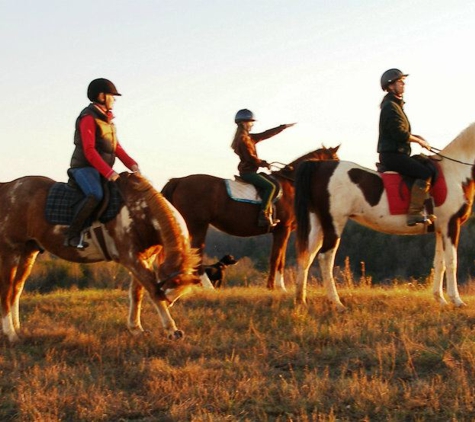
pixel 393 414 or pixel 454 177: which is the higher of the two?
pixel 454 177

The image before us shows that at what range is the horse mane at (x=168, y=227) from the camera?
271 inches

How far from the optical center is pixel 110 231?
A: 743 cm

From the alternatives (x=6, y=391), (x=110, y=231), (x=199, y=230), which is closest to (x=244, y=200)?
(x=199, y=230)

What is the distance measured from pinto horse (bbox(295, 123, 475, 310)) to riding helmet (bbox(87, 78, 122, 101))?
2913mm

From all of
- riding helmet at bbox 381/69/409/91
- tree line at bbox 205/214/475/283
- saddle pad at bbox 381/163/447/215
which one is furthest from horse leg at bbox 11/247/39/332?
tree line at bbox 205/214/475/283

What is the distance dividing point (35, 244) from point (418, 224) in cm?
507

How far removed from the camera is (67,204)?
7.55m

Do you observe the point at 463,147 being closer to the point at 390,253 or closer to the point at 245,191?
the point at 245,191

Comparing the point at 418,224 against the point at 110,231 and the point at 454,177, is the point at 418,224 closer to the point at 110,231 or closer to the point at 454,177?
the point at 454,177

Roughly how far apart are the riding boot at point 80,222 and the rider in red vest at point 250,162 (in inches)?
166

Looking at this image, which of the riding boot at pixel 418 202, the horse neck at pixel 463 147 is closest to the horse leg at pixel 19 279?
the riding boot at pixel 418 202

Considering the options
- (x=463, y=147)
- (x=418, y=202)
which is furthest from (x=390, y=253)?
(x=418, y=202)

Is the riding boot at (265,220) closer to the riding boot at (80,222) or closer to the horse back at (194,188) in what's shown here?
the horse back at (194,188)

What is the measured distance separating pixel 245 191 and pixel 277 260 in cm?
137
